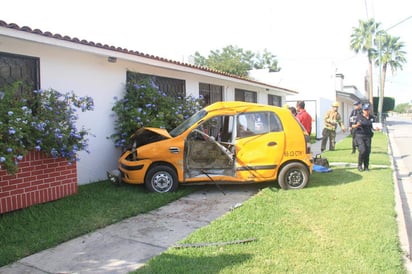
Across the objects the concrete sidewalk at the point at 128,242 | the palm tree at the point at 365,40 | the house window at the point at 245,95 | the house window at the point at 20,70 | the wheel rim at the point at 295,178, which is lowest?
the concrete sidewalk at the point at 128,242

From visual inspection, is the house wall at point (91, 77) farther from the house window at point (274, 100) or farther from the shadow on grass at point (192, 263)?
the house window at point (274, 100)

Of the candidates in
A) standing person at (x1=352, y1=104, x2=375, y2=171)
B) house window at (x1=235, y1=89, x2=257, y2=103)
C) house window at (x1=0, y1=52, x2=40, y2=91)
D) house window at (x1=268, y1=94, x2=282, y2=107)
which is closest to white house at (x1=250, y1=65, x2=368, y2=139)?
house window at (x1=268, y1=94, x2=282, y2=107)

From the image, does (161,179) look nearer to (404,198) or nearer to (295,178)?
(295,178)

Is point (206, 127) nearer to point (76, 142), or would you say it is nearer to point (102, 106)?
point (102, 106)

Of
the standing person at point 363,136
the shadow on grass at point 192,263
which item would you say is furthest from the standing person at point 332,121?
the shadow on grass at point 192,263

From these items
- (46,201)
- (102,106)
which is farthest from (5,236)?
(102,106)

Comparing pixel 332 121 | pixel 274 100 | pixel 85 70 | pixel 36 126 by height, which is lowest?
pixel 36 126

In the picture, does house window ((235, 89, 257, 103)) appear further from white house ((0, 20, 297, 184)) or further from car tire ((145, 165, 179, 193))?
car tire ((145, 165, 179, 193))

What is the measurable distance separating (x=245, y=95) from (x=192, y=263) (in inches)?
496

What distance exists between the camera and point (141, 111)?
8.08 meters

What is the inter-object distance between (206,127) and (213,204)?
2.30 meters

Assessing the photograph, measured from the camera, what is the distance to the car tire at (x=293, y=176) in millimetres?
7000

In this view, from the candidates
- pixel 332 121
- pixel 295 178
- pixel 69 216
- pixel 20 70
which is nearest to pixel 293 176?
pixel 295 178

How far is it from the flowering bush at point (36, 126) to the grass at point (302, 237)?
242cm
